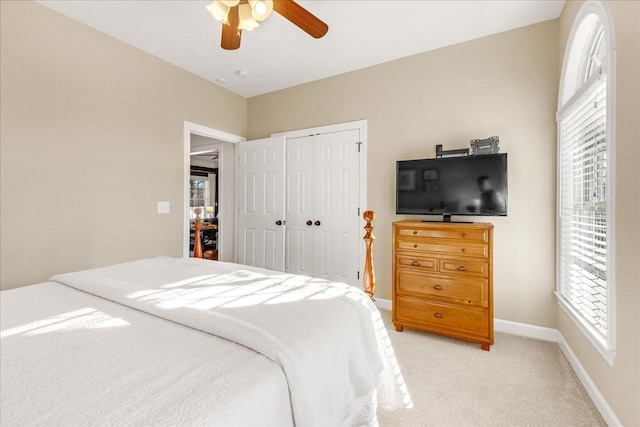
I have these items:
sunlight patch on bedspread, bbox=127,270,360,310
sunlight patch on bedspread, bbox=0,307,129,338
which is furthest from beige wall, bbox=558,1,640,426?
sunlight patch on bedspread, bbox=0,307,129,338

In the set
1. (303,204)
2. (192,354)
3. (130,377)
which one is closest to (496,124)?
(303,204)

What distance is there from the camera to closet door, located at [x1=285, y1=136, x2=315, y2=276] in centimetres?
375

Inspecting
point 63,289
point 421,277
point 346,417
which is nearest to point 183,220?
point 63,289

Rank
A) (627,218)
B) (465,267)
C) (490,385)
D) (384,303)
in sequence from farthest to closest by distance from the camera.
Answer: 1. (384,303)
2. (465,267)
3. (490,385)
4. (627,218)

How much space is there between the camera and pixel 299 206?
383cm

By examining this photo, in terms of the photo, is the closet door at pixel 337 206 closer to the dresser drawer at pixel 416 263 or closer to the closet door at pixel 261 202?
the closet door at pixel 261 202

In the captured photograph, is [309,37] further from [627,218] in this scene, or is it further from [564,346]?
[564,346]

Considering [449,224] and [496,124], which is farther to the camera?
[496,124]

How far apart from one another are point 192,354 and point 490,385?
1.95 meters

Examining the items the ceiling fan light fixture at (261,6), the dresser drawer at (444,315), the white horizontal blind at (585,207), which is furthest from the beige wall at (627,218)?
the ceiling fan light fixture at (261,6)

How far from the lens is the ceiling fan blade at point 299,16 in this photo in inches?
67.3

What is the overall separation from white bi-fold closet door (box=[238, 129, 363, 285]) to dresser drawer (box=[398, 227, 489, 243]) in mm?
816

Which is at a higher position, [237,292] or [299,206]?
[299,206]

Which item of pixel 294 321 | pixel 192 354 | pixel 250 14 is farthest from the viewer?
pixel 250 14
